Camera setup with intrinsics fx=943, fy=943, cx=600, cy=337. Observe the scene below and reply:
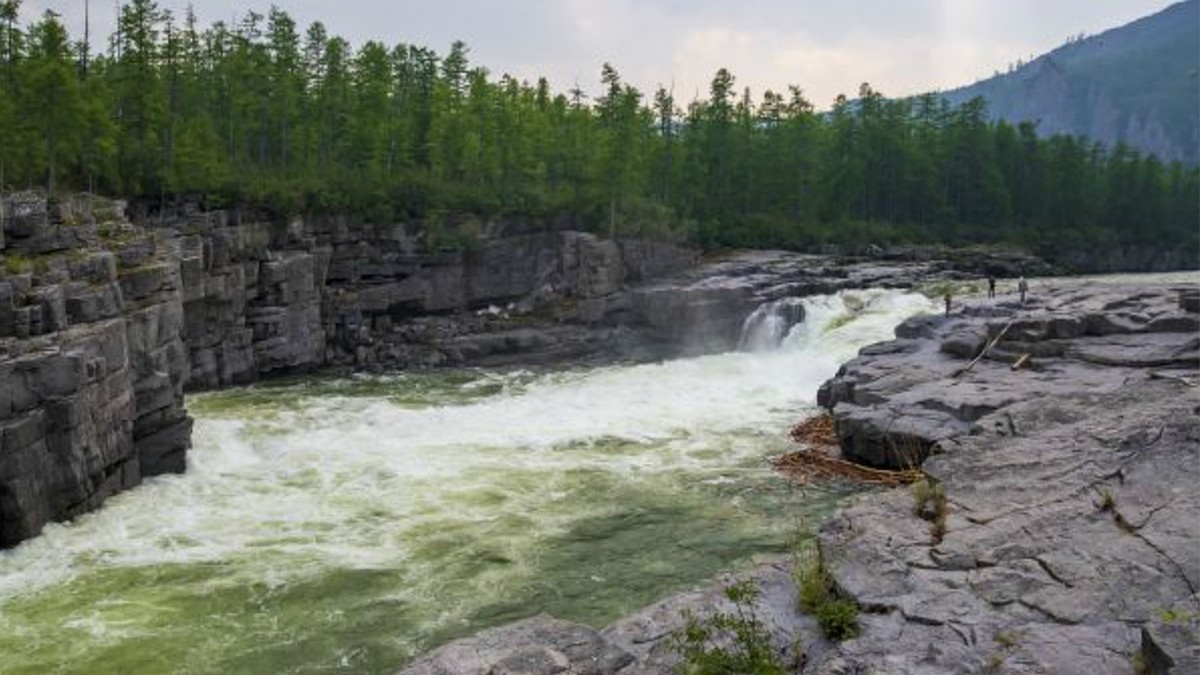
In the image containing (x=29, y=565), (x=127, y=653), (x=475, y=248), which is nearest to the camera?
(x=127, y=653)

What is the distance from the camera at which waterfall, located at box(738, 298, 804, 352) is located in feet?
169

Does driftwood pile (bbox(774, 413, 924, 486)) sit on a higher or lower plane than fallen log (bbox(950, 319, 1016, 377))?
lower

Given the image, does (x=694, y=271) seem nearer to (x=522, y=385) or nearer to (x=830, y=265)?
(x=830, y=265)

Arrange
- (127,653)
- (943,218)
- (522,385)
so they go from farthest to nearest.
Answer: (943,218), (522,385), (127,653)

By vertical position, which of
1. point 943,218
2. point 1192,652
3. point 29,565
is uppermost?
point 943,218

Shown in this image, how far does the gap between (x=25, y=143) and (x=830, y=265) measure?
1875 inches

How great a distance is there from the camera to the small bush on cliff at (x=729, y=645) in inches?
418

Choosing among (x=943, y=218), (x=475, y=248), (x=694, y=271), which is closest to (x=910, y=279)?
(x=694, y=271)

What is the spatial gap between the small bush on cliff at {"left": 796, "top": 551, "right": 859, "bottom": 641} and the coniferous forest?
4410 centimetres

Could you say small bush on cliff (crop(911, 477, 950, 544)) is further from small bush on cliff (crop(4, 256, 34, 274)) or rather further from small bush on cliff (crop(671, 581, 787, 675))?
small bush on cliff (crop(4, 256, 34, 274))

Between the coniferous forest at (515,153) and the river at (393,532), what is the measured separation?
68.4 ft

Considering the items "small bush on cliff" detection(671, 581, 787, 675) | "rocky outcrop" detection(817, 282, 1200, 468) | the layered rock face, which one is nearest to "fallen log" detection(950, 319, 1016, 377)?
"rocky outcrop" detection(817, 282, 1200, 468)

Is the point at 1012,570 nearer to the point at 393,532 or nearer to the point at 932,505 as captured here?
the point at 932,505

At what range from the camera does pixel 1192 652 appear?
9414mm
